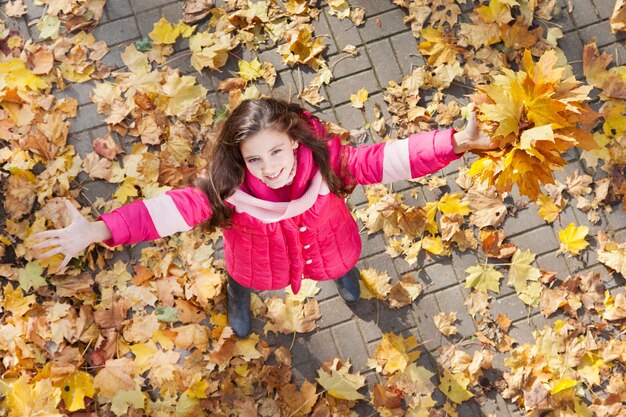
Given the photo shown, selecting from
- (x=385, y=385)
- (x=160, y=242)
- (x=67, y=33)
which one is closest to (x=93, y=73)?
(x=67, y=33)

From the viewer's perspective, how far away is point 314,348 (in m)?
4.06

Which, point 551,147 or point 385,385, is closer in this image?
point 551,147

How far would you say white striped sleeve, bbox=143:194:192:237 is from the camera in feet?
Answer: 9.35

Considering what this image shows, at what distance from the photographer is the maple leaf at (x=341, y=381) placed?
3.95 meters

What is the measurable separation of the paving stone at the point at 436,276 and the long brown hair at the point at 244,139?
4.49 ft

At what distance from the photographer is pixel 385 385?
4004 millimetres

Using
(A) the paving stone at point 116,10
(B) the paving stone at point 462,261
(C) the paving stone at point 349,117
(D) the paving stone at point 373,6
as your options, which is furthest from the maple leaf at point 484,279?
(A) the paving stone at point 116,10

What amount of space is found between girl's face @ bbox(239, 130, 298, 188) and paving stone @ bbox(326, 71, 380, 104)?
1.59 m

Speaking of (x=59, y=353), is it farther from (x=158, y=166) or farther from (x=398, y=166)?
(x=398, y=166)

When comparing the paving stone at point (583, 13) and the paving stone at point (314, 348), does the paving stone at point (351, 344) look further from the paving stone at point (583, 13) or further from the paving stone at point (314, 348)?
the paving stone at point (583, 13)

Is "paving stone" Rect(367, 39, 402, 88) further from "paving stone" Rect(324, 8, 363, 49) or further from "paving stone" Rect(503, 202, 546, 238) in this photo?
"paving stone" Rect(503, 202, 546, 238)

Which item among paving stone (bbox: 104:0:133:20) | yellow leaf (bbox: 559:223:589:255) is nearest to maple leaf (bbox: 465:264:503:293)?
yellow leaf (bbox: 559:223:589:255)

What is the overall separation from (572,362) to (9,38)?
13.0ft

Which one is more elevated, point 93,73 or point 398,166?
point 93,73
